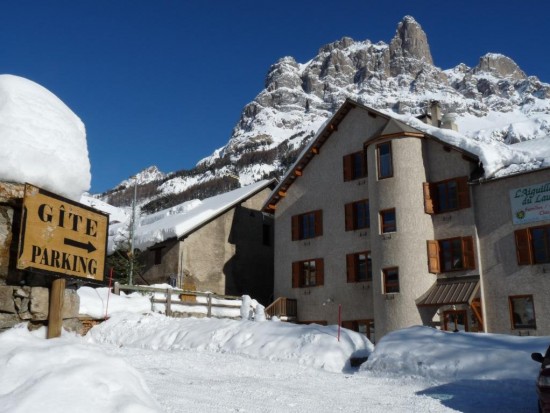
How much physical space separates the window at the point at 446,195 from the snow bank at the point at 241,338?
10.7 meters

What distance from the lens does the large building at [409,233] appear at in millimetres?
22812

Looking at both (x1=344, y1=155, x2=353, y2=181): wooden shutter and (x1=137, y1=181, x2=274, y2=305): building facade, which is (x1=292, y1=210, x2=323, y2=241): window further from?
(x1=137, y1=181, x2=274, y2=305): building facade

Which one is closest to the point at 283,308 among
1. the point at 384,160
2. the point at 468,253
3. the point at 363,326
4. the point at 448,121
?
the point at 363,326

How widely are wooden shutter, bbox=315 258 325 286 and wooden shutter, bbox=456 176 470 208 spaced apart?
7.70 m

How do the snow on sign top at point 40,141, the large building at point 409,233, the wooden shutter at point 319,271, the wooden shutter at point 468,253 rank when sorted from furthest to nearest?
the wooden shutter at point 319,271
the wooden shutter at point 468,253
the large building at point 409,233
the snow on sign top at point 40,141

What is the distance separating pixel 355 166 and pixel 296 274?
256 inches

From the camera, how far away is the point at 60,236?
24.1 ft

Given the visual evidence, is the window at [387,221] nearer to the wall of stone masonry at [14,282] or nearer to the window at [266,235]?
the window at [266,235]

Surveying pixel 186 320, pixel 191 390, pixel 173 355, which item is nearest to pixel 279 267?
pixel 186 320

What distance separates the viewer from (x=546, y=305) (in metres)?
21.8

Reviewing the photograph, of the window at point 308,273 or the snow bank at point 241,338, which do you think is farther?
the window at point 308,273

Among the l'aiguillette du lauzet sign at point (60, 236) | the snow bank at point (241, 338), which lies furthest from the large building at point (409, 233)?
the l'aiguillette du lauzet sign at point (60, 236)

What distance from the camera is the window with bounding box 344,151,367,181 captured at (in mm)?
28688

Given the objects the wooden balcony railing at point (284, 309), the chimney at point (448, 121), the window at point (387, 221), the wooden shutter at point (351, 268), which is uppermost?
the chimney at point (448, 121)
